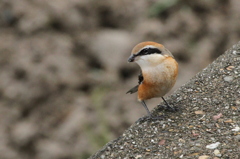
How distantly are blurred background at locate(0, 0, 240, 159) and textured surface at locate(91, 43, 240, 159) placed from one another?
7.68 feet

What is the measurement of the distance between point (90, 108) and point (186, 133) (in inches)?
140

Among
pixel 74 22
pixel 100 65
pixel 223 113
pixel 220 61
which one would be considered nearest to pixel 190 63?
pixel 100 65

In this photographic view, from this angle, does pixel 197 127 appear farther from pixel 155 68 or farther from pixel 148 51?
pixel 148 51

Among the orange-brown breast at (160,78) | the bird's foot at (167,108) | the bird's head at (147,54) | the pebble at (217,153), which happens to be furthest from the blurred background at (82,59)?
the pebble at (217,153)

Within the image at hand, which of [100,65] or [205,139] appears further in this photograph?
[100,65]

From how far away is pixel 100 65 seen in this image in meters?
9.12

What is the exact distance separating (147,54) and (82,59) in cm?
364

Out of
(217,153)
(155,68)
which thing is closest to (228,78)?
(155,68)

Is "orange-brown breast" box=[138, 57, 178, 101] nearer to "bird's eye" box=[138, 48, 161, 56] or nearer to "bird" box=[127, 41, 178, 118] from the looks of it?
"bird" box=[127, 41, 178, 118]

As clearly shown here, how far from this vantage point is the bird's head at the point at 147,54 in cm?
555

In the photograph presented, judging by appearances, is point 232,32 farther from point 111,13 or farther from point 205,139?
point 205,139

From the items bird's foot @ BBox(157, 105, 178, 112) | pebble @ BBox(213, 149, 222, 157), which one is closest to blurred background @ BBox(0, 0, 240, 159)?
bird's foot @ BBox(157, 105, 178, 112)

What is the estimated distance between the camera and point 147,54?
18.4ft

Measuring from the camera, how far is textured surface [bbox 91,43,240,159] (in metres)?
4.89
